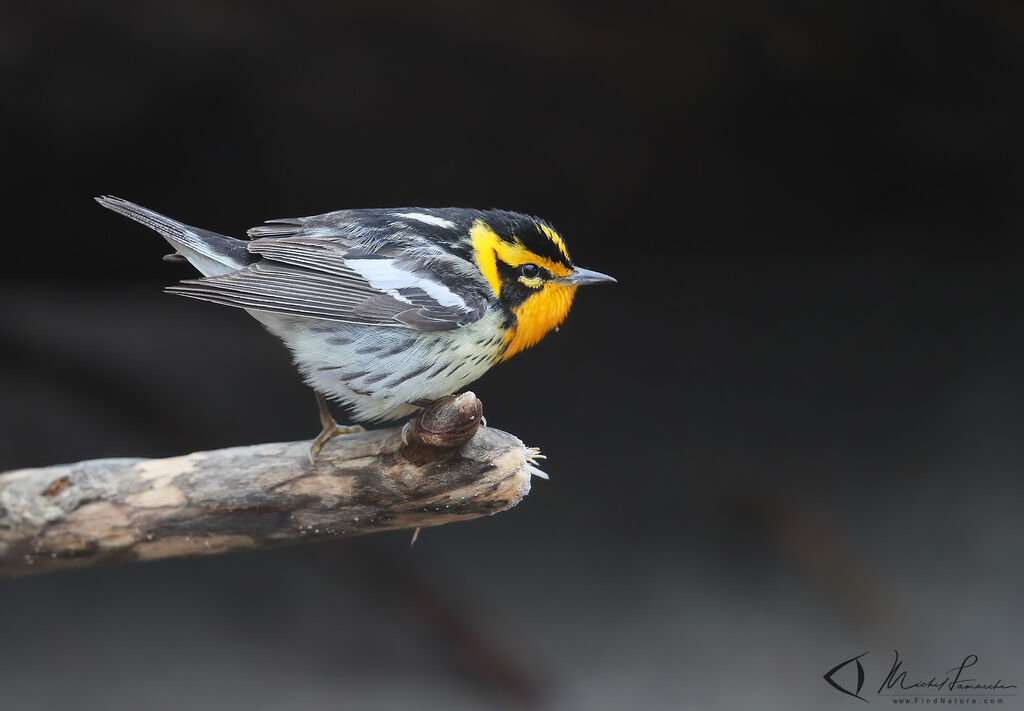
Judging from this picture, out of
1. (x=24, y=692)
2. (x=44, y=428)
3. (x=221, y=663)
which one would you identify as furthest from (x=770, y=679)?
(x=44, y=428)

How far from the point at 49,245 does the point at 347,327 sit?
2.07 meters

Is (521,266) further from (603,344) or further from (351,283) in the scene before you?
(603,344)

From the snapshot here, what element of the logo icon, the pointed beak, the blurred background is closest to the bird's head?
the pointed beak

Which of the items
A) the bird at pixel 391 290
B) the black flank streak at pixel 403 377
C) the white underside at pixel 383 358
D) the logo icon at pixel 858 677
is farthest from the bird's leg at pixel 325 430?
the logo icon at pixel 858 677

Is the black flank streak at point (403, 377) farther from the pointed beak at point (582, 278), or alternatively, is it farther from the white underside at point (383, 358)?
the pointed beak at point (582, 278)

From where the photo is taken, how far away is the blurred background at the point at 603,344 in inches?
121

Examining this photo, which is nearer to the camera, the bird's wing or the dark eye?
the bird's wing

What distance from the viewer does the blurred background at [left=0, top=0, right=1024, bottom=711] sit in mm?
3062

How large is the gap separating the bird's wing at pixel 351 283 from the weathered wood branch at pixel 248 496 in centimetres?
28

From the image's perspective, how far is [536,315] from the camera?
213cm

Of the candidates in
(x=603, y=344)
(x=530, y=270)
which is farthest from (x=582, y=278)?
(x=603, y=344)

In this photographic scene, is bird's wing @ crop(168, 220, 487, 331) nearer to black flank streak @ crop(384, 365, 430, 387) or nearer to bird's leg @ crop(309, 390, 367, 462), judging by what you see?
black flank streak @ crop(384, 365, 430, 387)

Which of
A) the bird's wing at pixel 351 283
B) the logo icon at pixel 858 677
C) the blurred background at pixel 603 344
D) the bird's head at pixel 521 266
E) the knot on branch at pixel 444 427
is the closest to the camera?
the knot on branch at pixel 444 427

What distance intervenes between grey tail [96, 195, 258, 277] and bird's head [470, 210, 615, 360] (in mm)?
574
